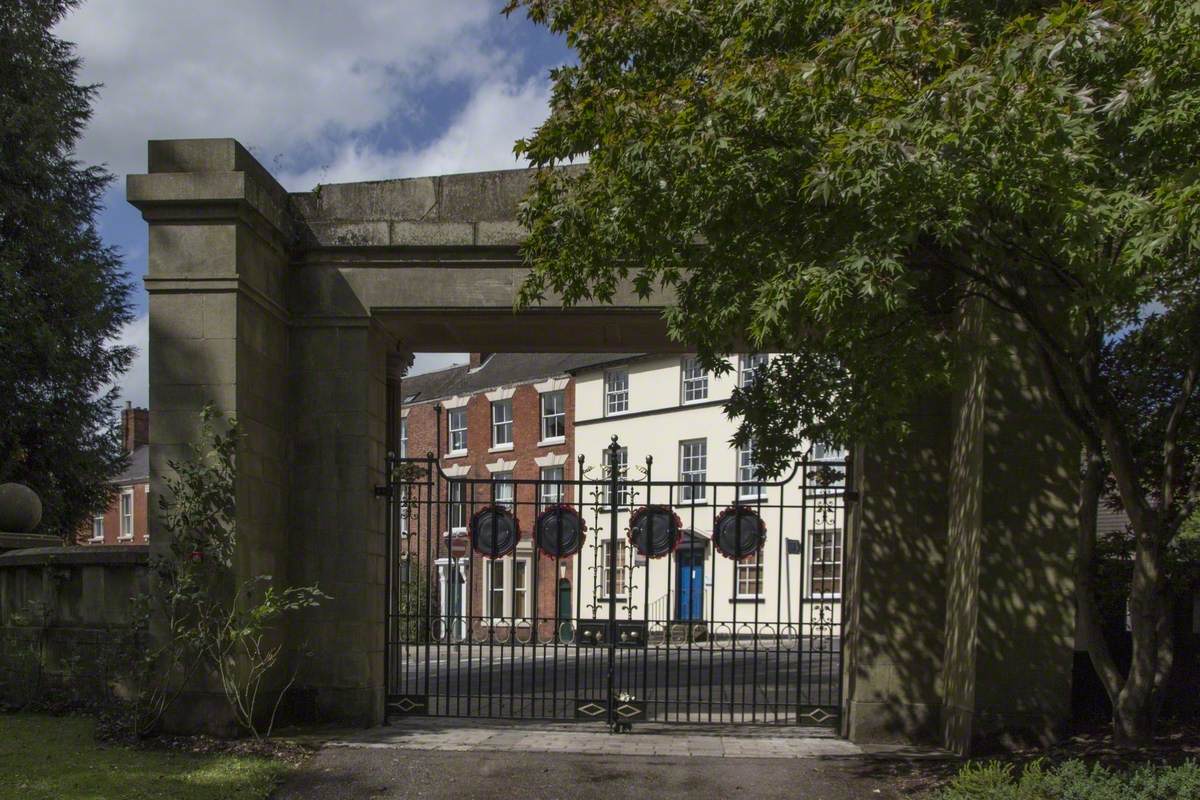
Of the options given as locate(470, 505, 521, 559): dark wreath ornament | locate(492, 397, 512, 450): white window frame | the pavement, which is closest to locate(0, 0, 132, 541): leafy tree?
locate(470, 505, 521, 559): dark wreath ornament

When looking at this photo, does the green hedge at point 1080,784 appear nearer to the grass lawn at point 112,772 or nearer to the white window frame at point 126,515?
the grass lawn at point 112,772

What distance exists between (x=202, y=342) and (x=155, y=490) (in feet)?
4.04

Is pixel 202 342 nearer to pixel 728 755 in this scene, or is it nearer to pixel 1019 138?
pixel 728 755

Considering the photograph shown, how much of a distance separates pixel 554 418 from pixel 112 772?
30959mm

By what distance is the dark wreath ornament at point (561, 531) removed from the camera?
444 inches

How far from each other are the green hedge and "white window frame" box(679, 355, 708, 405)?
2676 cm

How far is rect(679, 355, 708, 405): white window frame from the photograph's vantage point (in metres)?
34.0

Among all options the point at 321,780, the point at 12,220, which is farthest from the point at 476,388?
the point at 321,780

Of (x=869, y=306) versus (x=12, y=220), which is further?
(x=12, y=220)

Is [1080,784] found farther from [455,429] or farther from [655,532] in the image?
[455,429]

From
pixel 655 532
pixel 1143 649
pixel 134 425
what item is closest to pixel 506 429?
pixel 134 425

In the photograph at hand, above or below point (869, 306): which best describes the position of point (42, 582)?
below

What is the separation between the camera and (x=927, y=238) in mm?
7918

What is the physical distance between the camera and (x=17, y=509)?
13.3 m
